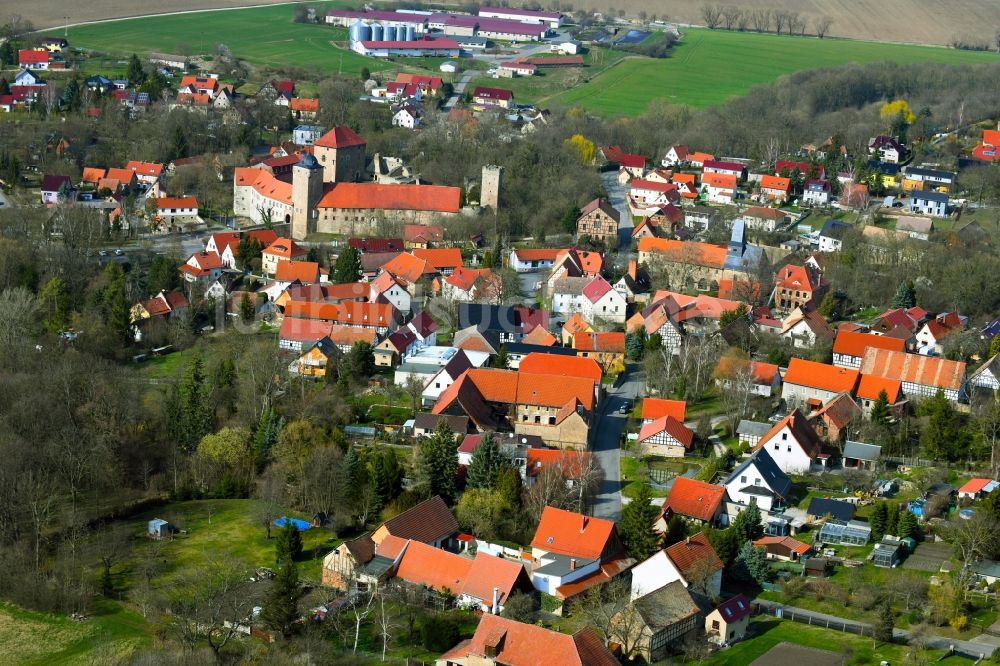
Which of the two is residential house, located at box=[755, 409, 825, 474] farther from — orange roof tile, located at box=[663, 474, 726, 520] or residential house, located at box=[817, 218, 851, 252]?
residential house, located at box=[817, 218, 851, 252]

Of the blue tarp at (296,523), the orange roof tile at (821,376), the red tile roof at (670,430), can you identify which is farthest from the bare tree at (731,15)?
the blue tarp at (296,523)

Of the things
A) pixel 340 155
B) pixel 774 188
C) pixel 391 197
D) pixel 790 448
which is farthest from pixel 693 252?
pixel 340 155

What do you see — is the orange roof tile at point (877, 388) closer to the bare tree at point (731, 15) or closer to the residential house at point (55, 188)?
the residential house at point (55, 188)

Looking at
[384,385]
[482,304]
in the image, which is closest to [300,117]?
[482,304]

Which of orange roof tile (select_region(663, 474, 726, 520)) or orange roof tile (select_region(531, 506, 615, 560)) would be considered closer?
orange roof tile (select_region(531, 506, 615, 560))

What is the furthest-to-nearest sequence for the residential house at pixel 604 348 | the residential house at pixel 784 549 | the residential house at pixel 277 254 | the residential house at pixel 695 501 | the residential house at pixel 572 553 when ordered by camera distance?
the residential house at pixel 277 254 → the residential house at pixel 604 348 → the residential house at pixel 695 501 → the residential house at pixel 784 549 → the residential house at pixel 572 553

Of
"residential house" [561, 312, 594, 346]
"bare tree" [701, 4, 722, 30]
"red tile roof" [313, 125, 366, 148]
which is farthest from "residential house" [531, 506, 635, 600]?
"bare tree" [701, 4, 722, 30]

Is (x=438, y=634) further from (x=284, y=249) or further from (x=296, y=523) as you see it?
(x=284, y=249)
